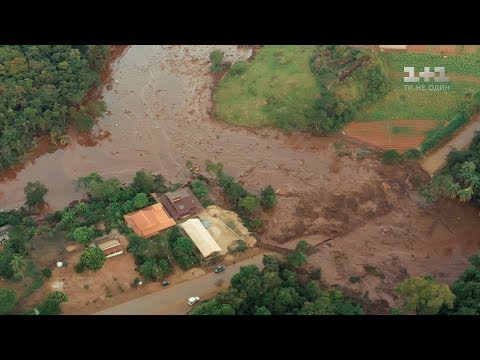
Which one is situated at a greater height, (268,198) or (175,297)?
(268,198)

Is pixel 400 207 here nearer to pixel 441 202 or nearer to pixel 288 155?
pixel 441 202

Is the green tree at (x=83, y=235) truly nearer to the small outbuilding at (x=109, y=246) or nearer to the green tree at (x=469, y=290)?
the small outbuilding at (x=109, y=246)

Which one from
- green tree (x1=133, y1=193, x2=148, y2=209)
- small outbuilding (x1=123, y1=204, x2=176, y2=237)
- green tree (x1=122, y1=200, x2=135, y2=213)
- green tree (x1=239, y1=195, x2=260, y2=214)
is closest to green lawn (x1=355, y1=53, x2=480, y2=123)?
green tree (x1=239, y1=195, x2=260, y2=214)

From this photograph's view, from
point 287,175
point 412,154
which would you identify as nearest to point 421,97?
point 412,154

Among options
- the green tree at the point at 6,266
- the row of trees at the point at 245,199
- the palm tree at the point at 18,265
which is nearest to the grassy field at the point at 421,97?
the row of trees at the point at 245,199

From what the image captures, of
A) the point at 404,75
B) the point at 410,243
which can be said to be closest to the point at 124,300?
the point at 410,243

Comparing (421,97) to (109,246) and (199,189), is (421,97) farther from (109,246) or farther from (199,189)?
(109,246)
